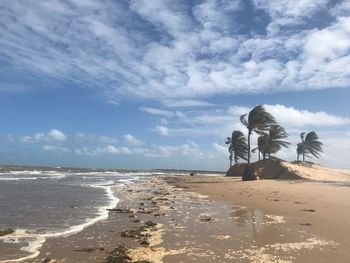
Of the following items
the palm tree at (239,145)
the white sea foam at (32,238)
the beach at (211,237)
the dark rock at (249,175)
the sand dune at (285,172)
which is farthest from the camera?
the palm tree at (239,145)

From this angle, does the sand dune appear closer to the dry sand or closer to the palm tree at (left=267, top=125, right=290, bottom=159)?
the palm tree at (left=267, top=125, right=290, bottom=159)

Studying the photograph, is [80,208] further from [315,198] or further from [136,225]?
[315,198]

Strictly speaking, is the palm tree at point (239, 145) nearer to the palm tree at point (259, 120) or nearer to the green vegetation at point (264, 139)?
the green vegetation at point (264, 139)

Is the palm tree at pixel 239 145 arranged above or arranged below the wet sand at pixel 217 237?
above

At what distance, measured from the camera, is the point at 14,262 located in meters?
9.48

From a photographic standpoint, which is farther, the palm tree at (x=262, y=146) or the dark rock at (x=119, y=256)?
the palm tree at (x=262, y=146)

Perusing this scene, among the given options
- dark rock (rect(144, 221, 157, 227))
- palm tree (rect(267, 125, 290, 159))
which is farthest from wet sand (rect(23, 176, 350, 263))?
palm tree (rect(267, 125, 290, 159))

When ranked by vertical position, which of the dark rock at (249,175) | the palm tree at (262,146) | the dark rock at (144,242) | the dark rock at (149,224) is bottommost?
the dark rock at (144,242)

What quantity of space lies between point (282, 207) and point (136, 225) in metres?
7.90

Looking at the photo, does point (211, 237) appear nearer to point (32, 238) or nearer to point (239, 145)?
point (32, 238)

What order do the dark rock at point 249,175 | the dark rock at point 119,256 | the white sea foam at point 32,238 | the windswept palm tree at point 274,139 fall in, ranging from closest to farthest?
the dark rock at point 119,256
the white sea foam at point 32,238
the dark rock at point 249,175
the windswept palm tree at point 274,139

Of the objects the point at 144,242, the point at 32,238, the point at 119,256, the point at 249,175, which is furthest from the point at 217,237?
the point at 249,175

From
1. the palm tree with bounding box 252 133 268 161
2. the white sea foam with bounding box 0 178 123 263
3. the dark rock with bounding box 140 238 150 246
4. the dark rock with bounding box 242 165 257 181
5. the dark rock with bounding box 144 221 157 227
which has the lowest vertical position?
the white sea foam with bounding box 0 178 123 263

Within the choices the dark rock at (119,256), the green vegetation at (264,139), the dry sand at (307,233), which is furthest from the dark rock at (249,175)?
the dark rock at (119,256)
